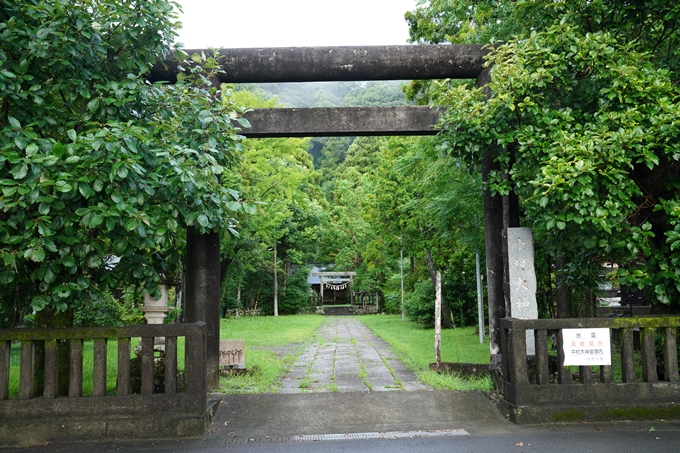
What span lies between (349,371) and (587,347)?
4679 mm

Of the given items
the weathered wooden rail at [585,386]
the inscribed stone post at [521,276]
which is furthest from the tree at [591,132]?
the weathered wooden rail at [585,386]

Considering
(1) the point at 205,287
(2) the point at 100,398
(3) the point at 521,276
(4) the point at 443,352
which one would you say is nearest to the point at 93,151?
(2) the point at 100,398

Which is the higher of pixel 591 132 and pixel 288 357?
A: pixel 591 132

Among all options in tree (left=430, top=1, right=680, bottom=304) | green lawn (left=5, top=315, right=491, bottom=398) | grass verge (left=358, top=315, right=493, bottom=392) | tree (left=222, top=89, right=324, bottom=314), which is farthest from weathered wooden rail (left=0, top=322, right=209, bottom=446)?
tree (left=430, top=1, right=680, bottom=304)

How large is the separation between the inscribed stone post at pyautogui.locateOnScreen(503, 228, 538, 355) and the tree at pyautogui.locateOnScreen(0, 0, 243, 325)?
3.78 m

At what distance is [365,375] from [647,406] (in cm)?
439

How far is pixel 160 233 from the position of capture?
5.09 m

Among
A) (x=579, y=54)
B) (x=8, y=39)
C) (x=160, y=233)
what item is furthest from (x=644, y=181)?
(x=8, y=39)

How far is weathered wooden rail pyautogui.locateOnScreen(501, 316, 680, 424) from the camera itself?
5711 millimetres

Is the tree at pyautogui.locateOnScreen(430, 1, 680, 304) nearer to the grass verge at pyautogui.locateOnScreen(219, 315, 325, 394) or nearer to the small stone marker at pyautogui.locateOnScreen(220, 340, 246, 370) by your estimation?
the grass verge at pyautogui.locateOnScreen(219, 315, 325, 394)

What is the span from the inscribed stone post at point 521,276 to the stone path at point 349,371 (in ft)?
6.17

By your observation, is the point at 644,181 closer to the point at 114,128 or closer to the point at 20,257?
the point at 114,128

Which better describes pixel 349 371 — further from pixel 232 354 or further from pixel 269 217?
pixel 269 217

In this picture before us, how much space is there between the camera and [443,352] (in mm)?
12195
